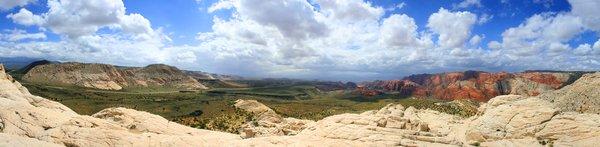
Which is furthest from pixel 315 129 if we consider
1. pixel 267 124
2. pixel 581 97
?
pixel 581 97

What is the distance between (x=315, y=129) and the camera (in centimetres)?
6169

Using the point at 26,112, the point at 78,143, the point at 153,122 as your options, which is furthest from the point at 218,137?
the point at 26,112

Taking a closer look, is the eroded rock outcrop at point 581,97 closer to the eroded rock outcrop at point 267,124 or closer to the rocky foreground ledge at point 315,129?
the rocky foreground ledge at point 315,129

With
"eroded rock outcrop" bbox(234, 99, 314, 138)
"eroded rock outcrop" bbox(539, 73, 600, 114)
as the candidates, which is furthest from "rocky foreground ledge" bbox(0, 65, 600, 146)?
"eroded rock outcrop" bbox(234, 99, 314, 138)

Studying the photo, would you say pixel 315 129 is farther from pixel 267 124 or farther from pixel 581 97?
pixel 581 97

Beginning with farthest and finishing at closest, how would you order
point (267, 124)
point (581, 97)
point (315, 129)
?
point (267, 124)
point (581, 97)
point (315, 129)

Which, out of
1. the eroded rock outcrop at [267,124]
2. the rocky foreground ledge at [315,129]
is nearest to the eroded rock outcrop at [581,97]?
the rocky foreground ledge at [315,129]

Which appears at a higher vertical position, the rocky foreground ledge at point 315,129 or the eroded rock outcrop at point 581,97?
the eroded rock outcrop at point 581,97

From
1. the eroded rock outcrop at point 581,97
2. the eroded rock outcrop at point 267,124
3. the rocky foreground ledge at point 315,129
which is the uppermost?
the eroded rock outcrop at point 581,97

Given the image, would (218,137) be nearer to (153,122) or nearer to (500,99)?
(153,122)

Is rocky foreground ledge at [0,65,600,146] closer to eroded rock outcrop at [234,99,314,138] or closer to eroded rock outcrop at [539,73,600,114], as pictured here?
eroded rock outcrop at [539,73,600,114]

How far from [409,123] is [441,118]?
52.3 meters

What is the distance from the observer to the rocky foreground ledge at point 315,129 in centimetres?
5006

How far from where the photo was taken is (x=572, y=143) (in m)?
65.1
